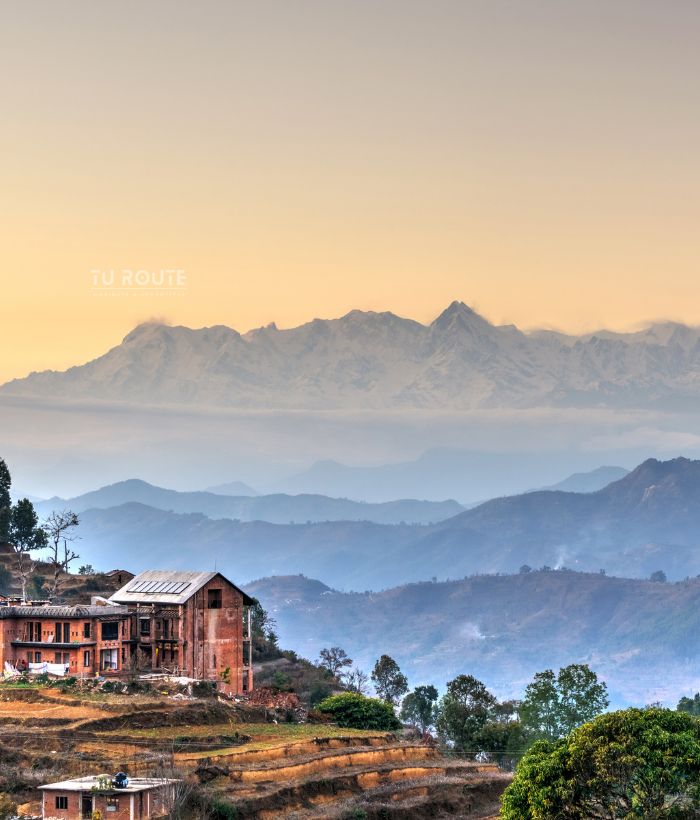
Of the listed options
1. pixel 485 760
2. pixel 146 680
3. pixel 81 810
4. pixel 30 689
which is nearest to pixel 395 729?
pixel 485 760

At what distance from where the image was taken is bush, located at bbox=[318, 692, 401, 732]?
100m

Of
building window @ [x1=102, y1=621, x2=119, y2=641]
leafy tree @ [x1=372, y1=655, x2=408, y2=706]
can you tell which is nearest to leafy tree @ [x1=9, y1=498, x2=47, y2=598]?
leafy tree @ [x1=372, y1=655, x2=408, y2=706]

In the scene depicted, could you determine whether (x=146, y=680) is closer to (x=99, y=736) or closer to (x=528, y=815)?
(x=99, y=736)

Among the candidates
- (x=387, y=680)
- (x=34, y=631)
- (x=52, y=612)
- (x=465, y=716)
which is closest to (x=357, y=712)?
(x=465, y=716)

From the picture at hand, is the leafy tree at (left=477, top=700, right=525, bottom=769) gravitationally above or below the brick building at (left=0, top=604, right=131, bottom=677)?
below

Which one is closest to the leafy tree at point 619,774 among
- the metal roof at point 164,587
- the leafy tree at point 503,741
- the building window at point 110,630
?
the building window at point 110,630

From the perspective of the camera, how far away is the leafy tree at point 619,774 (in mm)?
60719

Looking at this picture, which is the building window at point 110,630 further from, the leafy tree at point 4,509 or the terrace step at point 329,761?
the leafy tree at point 4,509

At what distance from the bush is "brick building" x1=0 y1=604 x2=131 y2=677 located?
1442cm

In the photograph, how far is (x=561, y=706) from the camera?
111m

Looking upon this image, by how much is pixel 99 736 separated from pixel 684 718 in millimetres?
31610

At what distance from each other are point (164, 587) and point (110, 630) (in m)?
7.42

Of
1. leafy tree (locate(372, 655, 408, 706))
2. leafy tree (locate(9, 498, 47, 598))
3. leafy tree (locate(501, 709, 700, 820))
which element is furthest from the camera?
leafy tree (locate(372, 655, 408, 706))

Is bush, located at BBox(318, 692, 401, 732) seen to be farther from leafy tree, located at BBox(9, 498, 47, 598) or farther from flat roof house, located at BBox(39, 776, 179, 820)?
leafy tree, located at BBox(9, 498, 47, 598)
